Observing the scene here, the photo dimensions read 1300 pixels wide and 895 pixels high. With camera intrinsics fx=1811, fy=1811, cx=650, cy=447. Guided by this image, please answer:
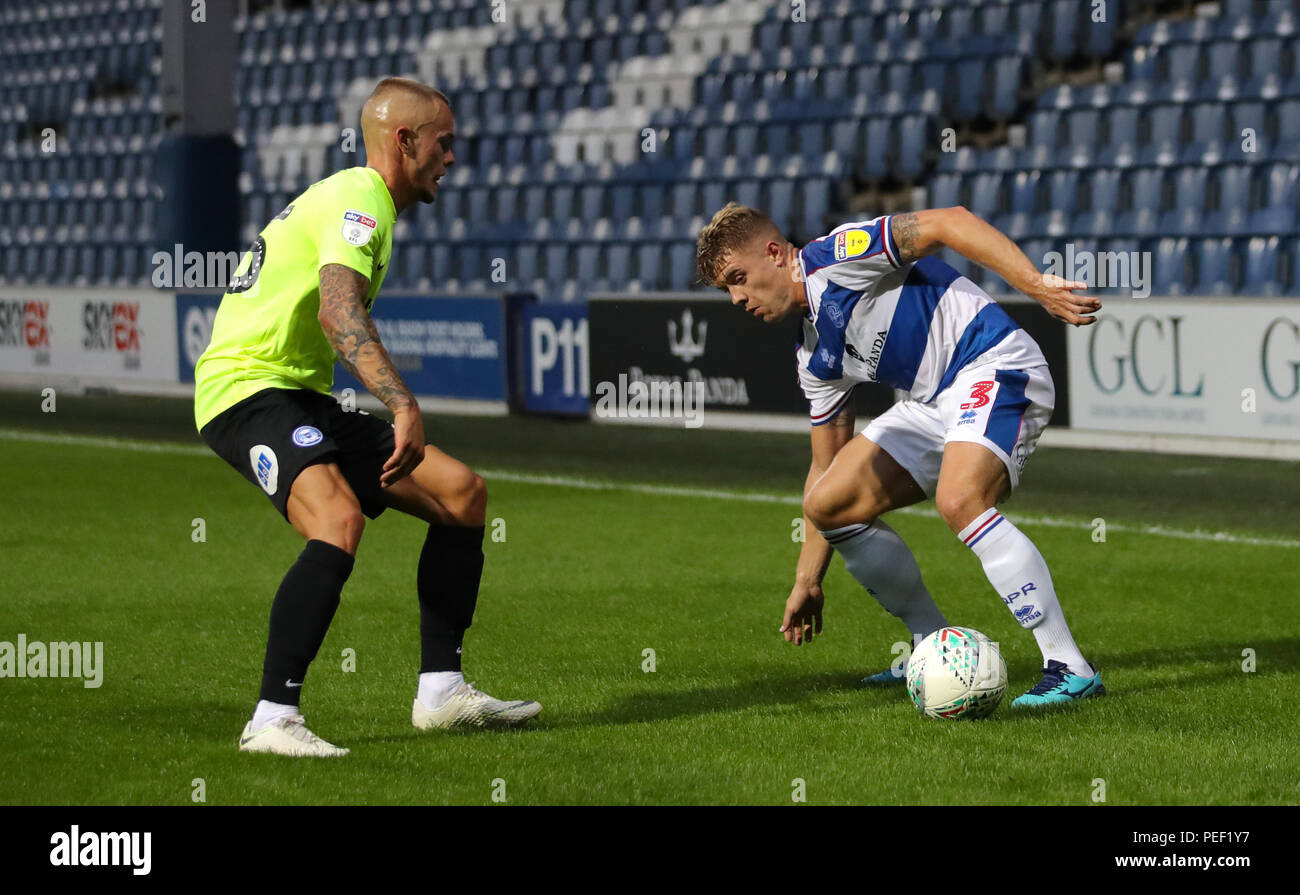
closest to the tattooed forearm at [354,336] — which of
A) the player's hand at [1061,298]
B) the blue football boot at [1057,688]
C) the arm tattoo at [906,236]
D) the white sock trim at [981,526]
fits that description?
the arm tattoo at [906,236]

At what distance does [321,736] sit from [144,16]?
25058 mm

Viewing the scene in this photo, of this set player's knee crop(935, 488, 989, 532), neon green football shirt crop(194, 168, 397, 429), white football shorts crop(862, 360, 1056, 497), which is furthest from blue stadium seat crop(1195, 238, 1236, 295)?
neon green football shirt crop(194, 168, 397, 429)

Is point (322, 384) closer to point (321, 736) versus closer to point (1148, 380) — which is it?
point (321, 736)

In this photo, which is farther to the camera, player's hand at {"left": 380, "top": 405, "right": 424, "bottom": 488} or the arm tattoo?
the arm tattoo

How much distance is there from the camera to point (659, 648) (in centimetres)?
685

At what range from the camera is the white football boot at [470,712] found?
5379 mm

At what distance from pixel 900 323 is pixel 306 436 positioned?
6.02ft

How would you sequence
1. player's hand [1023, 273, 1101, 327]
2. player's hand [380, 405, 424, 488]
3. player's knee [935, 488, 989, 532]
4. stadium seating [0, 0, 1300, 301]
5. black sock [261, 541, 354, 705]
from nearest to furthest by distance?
player's hand [380, 405, 424, 488] → player's hand [1023, 273, 1101, 327] → black sock [261, 541, 354, 705] → player's knee [935, 488, 989, 532] → stadium seating [0, 0, 1300, 301]

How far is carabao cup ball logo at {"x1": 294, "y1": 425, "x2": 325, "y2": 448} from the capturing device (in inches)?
195

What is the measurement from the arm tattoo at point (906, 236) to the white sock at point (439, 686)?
1.80 meters

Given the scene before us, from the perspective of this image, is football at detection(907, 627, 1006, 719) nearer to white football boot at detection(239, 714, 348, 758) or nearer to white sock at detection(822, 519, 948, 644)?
white sock at detection(822, 519, 948, 644)

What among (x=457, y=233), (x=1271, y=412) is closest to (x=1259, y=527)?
(x=1271, y=412)

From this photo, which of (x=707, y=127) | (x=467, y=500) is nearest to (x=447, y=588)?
(x=467, y=500)

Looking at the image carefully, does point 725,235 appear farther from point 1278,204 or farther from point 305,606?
point 1278,204
